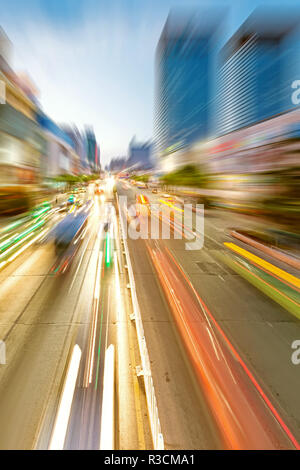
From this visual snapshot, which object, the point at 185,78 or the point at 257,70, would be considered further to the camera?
the point at 185,78

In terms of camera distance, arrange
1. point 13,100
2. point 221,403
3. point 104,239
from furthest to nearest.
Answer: point 13,100
point 104,239
point 221,403

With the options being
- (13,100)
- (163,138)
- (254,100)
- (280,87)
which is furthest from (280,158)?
(163,138)

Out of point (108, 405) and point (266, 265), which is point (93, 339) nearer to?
point (108, 405)

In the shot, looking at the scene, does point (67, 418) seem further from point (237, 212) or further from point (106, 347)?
point (237, 212)

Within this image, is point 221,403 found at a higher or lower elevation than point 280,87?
lower

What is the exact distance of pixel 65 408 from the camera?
398 cm

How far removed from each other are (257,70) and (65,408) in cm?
9574

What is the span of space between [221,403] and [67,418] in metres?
2.61

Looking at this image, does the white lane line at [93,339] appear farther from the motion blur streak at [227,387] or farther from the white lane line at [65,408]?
the motion blur streak at [227,387]

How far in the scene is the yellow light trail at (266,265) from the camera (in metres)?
9.03

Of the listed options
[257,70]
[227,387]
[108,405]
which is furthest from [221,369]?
[257,70]

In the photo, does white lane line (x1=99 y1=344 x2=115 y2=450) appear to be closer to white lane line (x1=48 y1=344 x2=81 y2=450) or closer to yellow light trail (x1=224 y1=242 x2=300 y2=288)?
white lane line (x1=48 y1=344 x2=81 y2=450)

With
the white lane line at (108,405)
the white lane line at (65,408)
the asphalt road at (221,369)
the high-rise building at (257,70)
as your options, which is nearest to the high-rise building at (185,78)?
the high-rise building at (257,70)

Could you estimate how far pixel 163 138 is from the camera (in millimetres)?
130625
